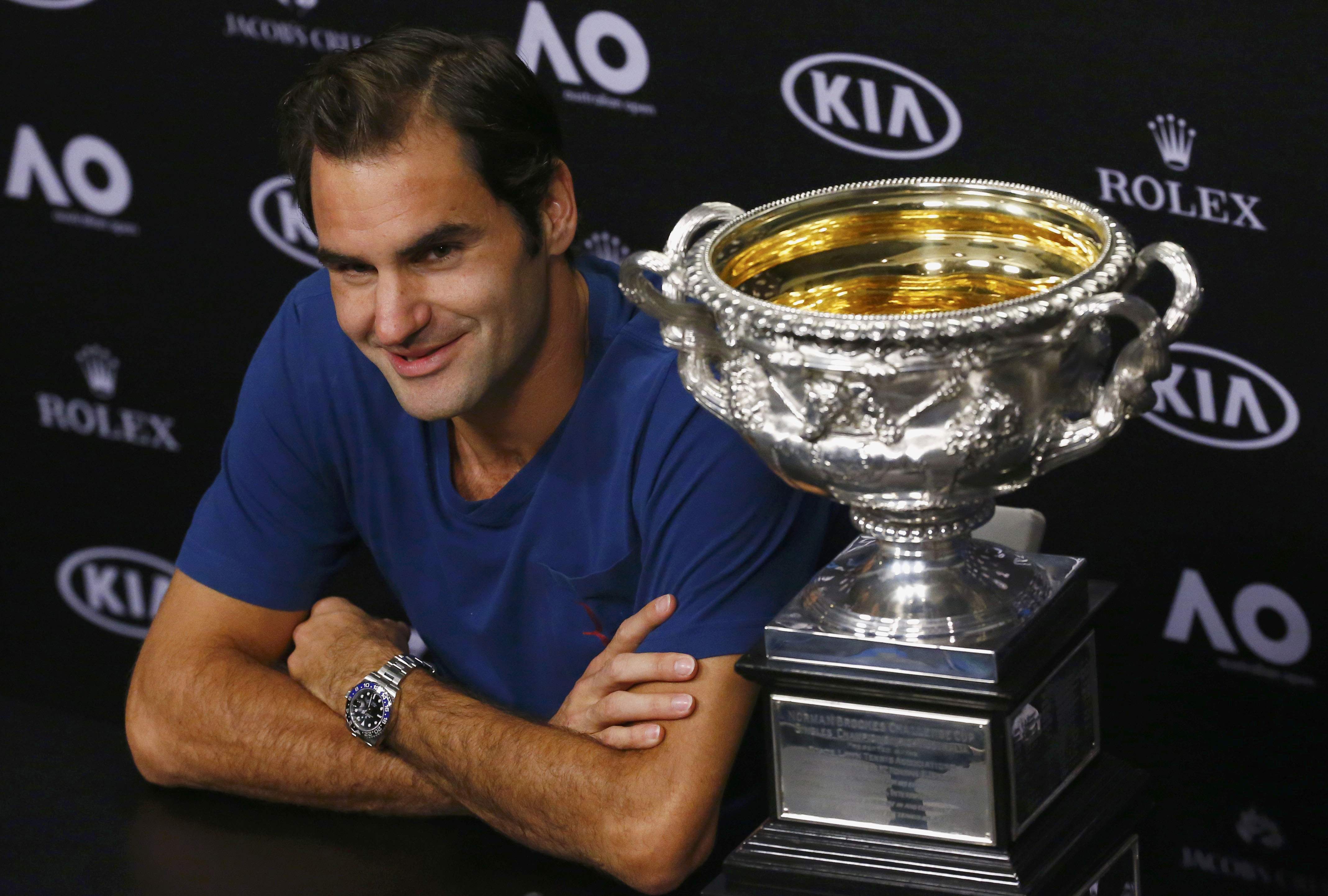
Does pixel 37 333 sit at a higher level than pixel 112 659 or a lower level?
higher

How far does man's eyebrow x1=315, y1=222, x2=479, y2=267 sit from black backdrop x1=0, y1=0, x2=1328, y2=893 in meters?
1.00

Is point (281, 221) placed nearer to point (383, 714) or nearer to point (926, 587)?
point (383, 714)

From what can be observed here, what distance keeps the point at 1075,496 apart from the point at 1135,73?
703 millimetres

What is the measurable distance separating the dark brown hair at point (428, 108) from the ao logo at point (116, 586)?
73.4 inches

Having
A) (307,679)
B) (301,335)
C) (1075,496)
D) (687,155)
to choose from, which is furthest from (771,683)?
(687,155)

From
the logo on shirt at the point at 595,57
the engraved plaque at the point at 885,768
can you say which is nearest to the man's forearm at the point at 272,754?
the engraved plaque at the point at 885,768

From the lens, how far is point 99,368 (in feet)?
12.2

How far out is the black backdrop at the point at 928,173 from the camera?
2.59m

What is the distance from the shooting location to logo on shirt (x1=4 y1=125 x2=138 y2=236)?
139 inches

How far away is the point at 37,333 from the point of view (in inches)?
147

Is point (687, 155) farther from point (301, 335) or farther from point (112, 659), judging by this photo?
point (112, 659)

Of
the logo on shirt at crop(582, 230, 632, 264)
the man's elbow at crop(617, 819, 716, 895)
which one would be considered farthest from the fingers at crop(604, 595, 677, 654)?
the logo on shirt at crop(582, 230, 632, 264)

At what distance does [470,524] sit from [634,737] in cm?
53

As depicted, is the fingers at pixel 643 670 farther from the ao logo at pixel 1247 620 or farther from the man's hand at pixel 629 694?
the ao logo at pixel 1247 620
